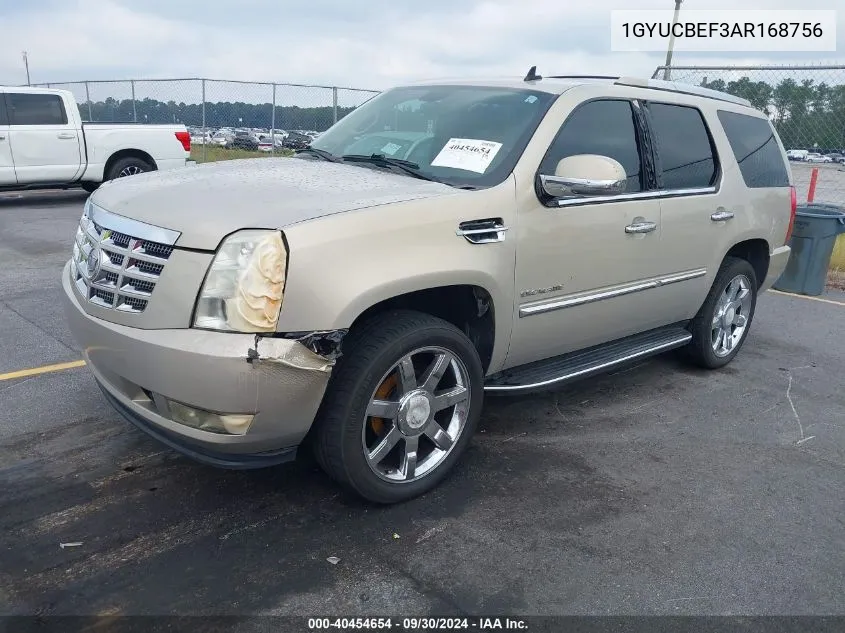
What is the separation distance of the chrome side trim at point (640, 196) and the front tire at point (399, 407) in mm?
954

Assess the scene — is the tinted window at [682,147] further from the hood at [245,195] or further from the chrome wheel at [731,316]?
the hood at [245,195]

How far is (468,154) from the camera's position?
377 centimetres

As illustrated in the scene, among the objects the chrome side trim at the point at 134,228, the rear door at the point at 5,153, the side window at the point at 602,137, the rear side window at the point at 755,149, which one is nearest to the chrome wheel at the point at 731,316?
the rear side window at the point at 755,149

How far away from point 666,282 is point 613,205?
80 cm

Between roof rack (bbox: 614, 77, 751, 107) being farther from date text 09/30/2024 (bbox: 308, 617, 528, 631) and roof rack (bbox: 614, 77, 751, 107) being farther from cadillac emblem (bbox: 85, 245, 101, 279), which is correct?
date text 09/30/2024 (bbox: 308, 617, 528, 631)

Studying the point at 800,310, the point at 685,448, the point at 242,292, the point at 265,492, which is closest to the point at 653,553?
the point at 685,448

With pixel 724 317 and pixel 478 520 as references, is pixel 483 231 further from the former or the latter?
pixel 724 317

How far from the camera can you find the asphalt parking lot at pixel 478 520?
276 cm

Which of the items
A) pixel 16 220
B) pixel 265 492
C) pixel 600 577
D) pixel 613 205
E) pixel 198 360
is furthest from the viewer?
pixel 16 220

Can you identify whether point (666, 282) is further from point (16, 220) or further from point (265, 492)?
point (16, 220)

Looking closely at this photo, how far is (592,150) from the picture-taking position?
4.07 metres

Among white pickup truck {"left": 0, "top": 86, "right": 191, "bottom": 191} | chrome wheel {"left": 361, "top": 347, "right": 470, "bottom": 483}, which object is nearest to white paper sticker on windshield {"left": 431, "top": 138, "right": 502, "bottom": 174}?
chrome wheel {"left": 361, "top": 347, "right": 470, "bottom": 483}

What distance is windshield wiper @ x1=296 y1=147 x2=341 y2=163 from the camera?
427cm

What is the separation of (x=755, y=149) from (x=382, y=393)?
3611 mm
